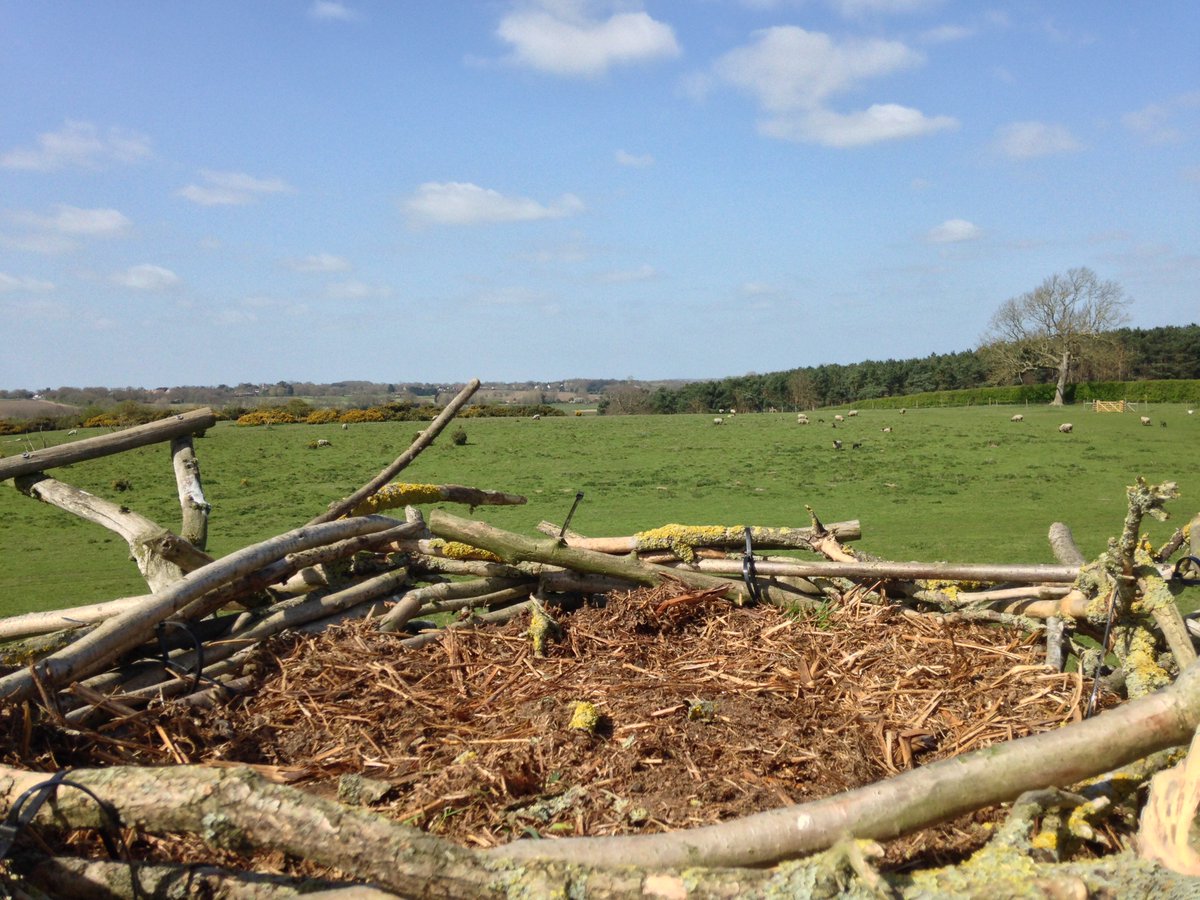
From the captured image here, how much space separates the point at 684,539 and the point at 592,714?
1.49 m

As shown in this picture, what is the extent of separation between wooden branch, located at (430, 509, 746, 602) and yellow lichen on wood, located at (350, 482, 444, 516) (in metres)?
0.96

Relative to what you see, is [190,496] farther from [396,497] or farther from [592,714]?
[592,714]

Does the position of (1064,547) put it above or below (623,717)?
above

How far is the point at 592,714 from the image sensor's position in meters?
2.94

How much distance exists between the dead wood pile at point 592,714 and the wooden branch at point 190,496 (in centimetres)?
2

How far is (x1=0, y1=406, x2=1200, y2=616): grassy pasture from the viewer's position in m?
11.3

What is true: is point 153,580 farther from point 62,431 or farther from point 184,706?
point 62,431

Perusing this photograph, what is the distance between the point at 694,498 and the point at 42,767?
13211 millimetres

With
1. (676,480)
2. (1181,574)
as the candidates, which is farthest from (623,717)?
(676,480)

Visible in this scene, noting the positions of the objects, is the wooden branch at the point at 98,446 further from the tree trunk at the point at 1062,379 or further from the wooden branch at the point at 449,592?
the tree trunk at the point at 1062,379

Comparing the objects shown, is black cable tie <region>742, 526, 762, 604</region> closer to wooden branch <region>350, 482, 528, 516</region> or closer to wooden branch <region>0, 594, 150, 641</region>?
→ wooden branch <region>350, 482, 528, 516</region>

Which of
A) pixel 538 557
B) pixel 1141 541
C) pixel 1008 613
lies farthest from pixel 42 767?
pixel 1141 541

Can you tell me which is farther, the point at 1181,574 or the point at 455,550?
the point at 455,550

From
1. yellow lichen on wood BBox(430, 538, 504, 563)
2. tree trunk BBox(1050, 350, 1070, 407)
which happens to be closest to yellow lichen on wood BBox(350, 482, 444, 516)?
yellow lichen on wood BBox(430, 538, 504, 563)
